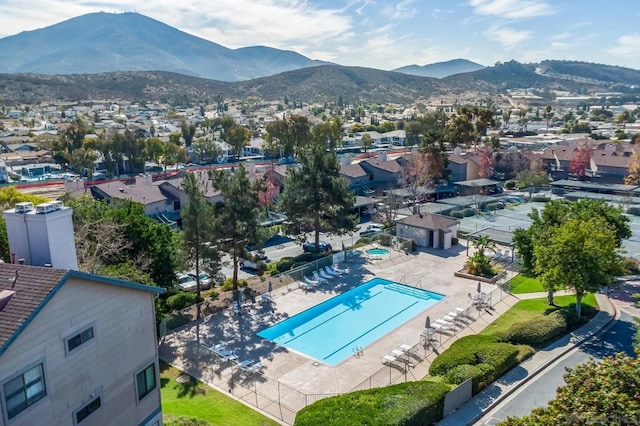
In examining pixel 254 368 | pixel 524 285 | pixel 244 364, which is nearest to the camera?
pixel 254 368

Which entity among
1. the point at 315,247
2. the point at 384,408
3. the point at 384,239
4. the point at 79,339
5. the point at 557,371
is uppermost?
the point at 79,339

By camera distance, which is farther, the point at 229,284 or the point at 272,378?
the point at 229,284

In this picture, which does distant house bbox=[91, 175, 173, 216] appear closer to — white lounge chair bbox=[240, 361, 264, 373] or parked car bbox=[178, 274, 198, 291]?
parked car bbox=[178, 274, 198, 291]

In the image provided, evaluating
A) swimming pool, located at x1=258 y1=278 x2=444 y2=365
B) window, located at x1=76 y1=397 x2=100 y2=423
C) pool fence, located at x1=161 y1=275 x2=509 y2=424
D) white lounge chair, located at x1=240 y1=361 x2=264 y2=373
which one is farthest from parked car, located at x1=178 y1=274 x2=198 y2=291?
window, located at x1=76 y1=397 x2=100 y2=423

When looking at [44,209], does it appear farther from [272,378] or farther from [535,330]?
[535,330]

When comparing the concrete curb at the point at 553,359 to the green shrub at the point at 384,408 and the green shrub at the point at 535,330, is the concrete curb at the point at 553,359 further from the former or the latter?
the green shrub at the point at 384,408

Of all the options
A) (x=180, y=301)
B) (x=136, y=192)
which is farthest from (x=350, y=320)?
(x=136, y=192)
